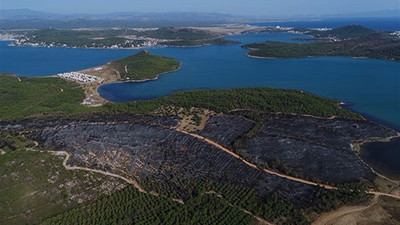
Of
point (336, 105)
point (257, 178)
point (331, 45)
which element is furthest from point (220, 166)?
point (331, 45)

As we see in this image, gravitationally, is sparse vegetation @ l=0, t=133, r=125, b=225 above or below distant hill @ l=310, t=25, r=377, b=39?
below

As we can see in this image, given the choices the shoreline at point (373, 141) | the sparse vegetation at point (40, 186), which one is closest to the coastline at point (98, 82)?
the sparse vegetation at point (40, 186)

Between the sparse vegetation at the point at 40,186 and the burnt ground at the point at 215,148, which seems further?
the burnt ground at the point at 215,148

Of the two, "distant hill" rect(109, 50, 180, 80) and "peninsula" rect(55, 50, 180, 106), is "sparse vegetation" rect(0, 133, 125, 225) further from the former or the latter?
"distant hill" rect(109, 50, 180, 80)

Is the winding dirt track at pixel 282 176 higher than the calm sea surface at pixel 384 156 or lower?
lower

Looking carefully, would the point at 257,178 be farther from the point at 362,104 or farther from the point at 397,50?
the point at 397,50

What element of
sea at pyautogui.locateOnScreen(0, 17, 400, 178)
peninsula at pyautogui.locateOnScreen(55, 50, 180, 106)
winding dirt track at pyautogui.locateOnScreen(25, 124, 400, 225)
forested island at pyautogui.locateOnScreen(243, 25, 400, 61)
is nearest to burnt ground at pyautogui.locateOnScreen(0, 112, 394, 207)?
winding dirt track at pyautogui.locateOnScreen(25, 124, 400, 225)

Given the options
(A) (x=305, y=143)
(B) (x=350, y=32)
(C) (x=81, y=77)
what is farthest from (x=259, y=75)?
(B) (x=350, y=32)

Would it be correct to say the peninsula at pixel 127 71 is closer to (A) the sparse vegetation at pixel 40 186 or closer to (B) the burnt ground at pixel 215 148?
(B) the burnt ground at pixel 215 148
